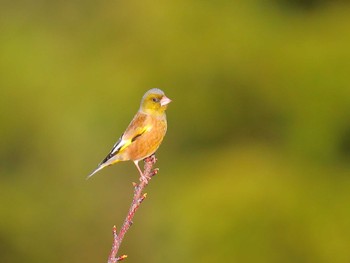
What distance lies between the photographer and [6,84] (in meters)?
18.8

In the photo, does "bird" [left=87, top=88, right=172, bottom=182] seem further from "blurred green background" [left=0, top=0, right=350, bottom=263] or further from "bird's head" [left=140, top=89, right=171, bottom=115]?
"blurred green background" [left=0, top=0, right=350, bottom=263]

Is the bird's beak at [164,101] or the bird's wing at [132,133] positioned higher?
the bird's beak at [164,101]

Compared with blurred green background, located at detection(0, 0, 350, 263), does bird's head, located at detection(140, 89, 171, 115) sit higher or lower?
higher

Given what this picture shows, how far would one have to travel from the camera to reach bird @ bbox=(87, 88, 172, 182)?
280 cm

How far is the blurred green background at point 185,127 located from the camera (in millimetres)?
13500

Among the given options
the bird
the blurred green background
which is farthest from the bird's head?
the blurred green background

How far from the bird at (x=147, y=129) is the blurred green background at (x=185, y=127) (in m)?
9.81

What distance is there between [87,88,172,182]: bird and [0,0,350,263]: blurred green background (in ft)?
32.2

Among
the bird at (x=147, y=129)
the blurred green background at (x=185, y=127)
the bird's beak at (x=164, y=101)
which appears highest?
the bird's beak at (x=164, y=101)

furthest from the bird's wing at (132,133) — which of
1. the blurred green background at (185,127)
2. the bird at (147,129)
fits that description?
the blurred green background at (185,127)

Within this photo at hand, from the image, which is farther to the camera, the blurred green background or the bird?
the blurred green background

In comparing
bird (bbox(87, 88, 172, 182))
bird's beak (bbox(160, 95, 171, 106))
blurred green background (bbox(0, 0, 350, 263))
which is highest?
bird's beak (bbox(160, 95, 171, 106))

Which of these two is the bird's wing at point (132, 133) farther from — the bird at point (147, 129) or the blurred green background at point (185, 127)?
the blurred green background at point (185, 127)

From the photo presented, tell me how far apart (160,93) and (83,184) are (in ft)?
43.0
